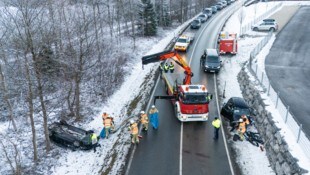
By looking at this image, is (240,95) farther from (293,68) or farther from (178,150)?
(178,150)

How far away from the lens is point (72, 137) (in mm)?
20750

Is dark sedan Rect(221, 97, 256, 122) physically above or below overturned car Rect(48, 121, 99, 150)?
above

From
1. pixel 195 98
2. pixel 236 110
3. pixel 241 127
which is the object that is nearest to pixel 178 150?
pixel 241 127

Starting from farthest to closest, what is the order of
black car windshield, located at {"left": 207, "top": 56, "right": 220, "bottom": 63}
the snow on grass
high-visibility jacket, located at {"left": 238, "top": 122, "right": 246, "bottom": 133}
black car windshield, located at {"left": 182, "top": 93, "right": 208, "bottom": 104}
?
black car windshield, located at {"left": 207, "top": 56, "right": 220, "bottom": 63}, black car windshield, located at {"left": 182, "top": 93, "right": 208, "bottom": 104}, high-visibility jacket, located at {"left": 238, "top": 122, "right": 246, "bottom": 133}, the snow on grass

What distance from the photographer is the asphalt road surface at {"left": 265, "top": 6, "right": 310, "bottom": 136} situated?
21.9 meters

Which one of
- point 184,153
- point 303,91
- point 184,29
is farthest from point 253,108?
point 184,29

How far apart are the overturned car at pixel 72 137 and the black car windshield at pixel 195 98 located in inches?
256

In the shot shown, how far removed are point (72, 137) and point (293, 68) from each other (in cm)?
2136

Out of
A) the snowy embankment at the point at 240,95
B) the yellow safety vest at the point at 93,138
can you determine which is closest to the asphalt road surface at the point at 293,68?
the snowy embankment at the point at 240,95

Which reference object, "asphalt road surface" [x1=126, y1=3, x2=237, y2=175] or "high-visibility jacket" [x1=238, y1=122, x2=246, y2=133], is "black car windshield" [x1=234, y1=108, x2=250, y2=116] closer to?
"asphalt road surface" [x1=126, y1=3, x2=237, y2=175]

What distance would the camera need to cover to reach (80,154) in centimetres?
2014

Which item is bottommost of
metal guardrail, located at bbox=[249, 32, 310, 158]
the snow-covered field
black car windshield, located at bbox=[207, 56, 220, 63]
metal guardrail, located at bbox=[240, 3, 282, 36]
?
the snow-covered field

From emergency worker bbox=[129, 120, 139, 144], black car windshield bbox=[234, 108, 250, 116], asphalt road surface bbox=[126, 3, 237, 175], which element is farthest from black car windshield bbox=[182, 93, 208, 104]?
emergency worker bbox=[129, 120, 139, 144]

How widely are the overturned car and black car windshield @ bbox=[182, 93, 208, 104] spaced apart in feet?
21.3
